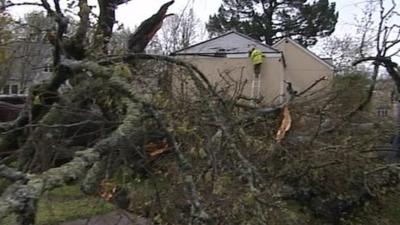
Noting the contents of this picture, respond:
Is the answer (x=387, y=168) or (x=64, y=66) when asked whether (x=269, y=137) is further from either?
(x=64, y=66)

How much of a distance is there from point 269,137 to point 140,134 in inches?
124

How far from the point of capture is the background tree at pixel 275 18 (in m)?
35.5

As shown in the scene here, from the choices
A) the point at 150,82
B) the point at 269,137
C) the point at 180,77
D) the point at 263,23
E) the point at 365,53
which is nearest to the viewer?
the point at 150,82

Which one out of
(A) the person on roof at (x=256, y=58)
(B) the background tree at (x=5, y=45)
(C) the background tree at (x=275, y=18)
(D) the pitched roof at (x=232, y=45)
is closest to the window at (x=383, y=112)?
(B) the background tree at (x=5, y=45)

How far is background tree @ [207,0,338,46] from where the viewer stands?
1396 inches

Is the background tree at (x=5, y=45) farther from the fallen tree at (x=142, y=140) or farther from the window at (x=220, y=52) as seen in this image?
the window at (x=220, y=52)

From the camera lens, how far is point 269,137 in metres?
6.36

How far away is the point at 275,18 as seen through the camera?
3625 cm

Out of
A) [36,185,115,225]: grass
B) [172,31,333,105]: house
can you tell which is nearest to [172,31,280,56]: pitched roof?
[172,31,333,105]: house

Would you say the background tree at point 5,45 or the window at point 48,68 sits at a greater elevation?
the background tree at point 5,45

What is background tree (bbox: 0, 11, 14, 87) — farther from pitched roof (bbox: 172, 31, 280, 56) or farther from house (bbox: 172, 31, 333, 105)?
pitched roof (bbox: 172, 31, 280, 56)

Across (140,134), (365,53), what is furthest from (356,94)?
(140,134)

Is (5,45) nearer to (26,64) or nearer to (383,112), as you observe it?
(26,64)

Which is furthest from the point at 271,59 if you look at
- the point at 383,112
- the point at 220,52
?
the point at 383,112
